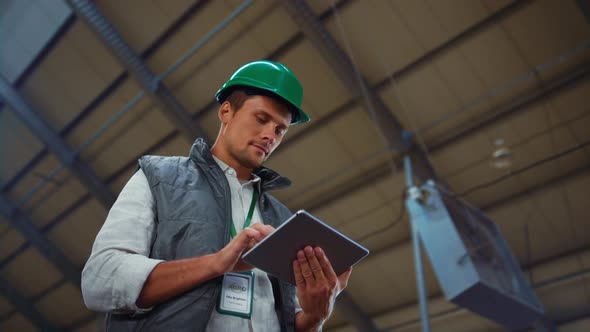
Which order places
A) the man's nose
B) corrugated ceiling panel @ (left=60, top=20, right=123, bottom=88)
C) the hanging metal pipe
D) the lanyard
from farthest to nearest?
1. corrugated ceiling panel @ (left=60, top=20, right=123, bottom=88)
2. the hanging metal pipe
3. the man's nose
4. the lanyard

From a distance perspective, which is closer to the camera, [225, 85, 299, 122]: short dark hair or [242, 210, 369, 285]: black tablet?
[242, 210, 369, 285]: black tablet

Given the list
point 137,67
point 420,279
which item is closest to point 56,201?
point 137,67

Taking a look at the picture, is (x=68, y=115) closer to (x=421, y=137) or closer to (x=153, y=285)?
(x=421, y=137)

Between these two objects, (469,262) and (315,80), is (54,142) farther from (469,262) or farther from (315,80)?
(469,262)

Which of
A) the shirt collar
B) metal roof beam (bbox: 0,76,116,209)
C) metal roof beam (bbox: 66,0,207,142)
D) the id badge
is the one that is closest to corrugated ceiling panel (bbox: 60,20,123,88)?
metal roof beam (bbox: 66,0,207,142)

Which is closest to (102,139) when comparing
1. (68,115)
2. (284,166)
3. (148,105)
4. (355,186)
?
(68,115)

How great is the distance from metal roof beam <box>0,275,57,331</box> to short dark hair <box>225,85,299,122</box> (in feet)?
50.1

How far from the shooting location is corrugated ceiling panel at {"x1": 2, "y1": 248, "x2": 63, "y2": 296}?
1361 cm

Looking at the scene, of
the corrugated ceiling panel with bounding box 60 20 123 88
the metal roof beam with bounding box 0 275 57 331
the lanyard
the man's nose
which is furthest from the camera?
the metal roof beam with bounding box 0 275 57 331

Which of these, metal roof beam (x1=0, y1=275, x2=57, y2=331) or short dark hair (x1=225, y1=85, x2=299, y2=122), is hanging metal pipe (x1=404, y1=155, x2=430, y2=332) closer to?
short dark hair (x1=225, y1=85, x2=299, y2=122)

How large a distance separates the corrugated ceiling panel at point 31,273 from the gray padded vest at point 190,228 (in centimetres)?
1356

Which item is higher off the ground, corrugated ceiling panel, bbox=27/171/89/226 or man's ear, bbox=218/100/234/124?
corrugated ceiling panel, bbox=27/171/89/226

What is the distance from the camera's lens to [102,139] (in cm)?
1065

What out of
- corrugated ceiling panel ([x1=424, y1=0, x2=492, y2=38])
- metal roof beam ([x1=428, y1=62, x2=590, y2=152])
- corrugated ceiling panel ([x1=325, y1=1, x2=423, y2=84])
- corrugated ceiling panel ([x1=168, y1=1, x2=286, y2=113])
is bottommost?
metal roof beam ([x1=428, y1=62, x2=590, y2=152])
